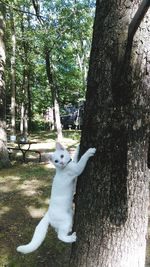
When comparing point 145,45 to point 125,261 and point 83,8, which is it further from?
point 83,8

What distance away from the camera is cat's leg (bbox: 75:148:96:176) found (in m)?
3.01

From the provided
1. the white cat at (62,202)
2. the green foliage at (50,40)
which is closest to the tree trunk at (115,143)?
the white cat at (62,202)

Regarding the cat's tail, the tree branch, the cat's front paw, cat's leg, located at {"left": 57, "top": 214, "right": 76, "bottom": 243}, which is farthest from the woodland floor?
the tree branch

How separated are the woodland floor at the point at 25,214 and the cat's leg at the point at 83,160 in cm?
226

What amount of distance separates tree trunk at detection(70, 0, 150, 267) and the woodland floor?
2053 mm

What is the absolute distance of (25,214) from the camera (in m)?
6.97

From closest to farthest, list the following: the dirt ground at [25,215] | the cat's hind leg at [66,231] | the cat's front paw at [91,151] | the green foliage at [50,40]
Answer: the cat's front paw at [91,151] → the cat's hind leg at [66,231] → the dirt ground at [25,215] → the green foliage at [50,40]

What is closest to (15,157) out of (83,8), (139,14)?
(83,8)

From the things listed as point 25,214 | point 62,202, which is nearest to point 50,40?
point 25,214

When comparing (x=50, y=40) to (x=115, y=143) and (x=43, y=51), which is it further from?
(x=115, y=143)

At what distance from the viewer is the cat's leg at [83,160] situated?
3.01 metres

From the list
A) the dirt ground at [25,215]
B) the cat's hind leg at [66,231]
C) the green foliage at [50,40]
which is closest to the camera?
the cat's hind leg at [66,231]

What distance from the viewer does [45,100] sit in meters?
29.8

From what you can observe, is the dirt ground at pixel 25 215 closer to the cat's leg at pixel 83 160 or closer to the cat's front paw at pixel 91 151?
the cat's leg at pixel 83 160
